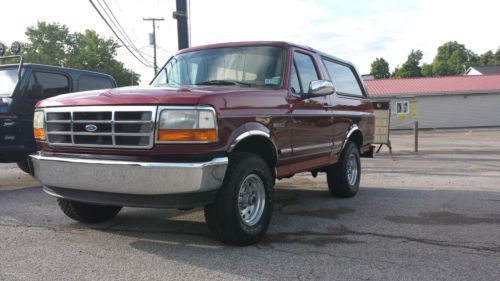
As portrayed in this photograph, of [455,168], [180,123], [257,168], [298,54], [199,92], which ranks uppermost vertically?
[298,54]

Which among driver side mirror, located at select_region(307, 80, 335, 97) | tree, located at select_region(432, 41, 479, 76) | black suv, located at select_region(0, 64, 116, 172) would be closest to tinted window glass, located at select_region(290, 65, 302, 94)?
driver side mirror, located at select_region(307, 80, 335, 97)

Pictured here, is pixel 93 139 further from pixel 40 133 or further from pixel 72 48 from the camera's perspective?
pixel 72 48

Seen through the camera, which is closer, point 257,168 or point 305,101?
point 257,168

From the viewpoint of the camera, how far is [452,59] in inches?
3875

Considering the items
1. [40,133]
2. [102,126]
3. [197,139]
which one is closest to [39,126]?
[40,133]

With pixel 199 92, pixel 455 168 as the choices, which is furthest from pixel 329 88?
pixel 455 168

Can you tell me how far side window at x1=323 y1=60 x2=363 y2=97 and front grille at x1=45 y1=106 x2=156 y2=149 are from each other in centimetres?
347

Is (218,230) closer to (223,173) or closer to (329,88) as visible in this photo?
(223,173)

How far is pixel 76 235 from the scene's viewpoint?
5031 mm

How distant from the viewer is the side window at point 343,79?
7086 millimetres

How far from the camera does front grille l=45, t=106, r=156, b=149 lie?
4164mm

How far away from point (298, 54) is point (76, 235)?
10.7 ft

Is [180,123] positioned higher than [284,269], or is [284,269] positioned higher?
[180,123]

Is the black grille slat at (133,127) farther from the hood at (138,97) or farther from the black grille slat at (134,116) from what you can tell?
the hood at (138,97)
